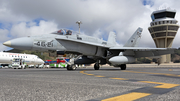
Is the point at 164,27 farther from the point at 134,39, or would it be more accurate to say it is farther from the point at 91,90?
the point at 91,90

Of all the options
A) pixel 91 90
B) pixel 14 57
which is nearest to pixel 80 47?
pixel 91 90

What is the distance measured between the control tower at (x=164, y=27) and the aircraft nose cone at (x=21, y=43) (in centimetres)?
8158

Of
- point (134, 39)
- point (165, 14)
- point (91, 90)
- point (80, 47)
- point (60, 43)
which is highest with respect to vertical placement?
point (165, 14)

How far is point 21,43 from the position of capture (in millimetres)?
10516

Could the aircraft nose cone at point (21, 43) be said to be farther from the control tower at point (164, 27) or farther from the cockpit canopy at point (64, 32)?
the control tower at point (164, 27)

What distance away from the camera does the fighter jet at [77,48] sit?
11.1m

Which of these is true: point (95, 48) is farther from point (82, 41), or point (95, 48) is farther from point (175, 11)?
point (175, 11)

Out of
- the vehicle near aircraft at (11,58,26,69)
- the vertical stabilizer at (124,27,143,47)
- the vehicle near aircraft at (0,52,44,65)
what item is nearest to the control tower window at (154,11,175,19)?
the vertical stabilizer at (124,27,143,47)

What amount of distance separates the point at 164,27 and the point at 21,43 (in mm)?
83985

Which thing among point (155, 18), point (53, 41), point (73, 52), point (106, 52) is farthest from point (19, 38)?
point (155, 18)

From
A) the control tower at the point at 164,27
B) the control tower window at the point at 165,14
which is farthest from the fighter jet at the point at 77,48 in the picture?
the control tower window at the point at 165,14

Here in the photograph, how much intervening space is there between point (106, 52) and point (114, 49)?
0.97 metres

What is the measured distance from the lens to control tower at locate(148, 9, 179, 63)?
78875mm

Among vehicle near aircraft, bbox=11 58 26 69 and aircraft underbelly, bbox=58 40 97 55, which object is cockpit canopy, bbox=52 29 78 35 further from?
vehicle near aircraft, bbox=11 58 26 69
